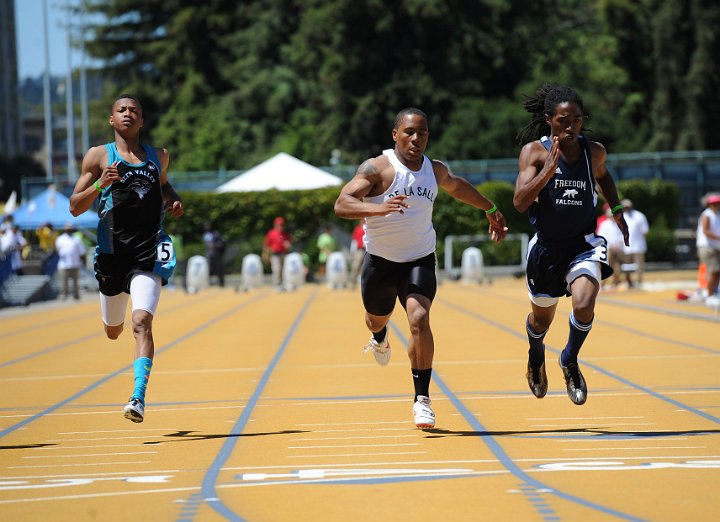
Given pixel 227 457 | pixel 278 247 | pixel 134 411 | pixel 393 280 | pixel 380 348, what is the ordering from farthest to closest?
pixel 278 247 < pixel 380 348 < pixel 393 280 < pixel 134 411 < pixel 227 457

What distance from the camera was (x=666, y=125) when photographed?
183 feet

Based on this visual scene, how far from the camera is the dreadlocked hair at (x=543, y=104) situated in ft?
28.7

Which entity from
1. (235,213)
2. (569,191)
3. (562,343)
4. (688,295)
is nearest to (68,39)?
(235,213)

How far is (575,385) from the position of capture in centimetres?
862

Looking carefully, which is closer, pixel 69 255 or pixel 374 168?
pixel 374 168

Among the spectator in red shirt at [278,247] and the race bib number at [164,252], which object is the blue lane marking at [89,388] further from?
the spectator in red shirt at [278,247]

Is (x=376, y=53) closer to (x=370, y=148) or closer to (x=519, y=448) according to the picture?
(x=370, y=148)

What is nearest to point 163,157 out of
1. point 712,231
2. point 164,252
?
point 164,252

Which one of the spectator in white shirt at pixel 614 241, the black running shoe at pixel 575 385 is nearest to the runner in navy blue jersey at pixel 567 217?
the black running shoe at pixel 575 385

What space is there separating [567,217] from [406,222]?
107cm

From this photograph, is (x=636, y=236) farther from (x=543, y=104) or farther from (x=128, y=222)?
(x=128, y=222)

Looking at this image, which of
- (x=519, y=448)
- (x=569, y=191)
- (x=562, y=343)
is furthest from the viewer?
(x=562, y=343)

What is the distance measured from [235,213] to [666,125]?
2230 cm

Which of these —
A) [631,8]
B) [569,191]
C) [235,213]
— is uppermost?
[631,8]
